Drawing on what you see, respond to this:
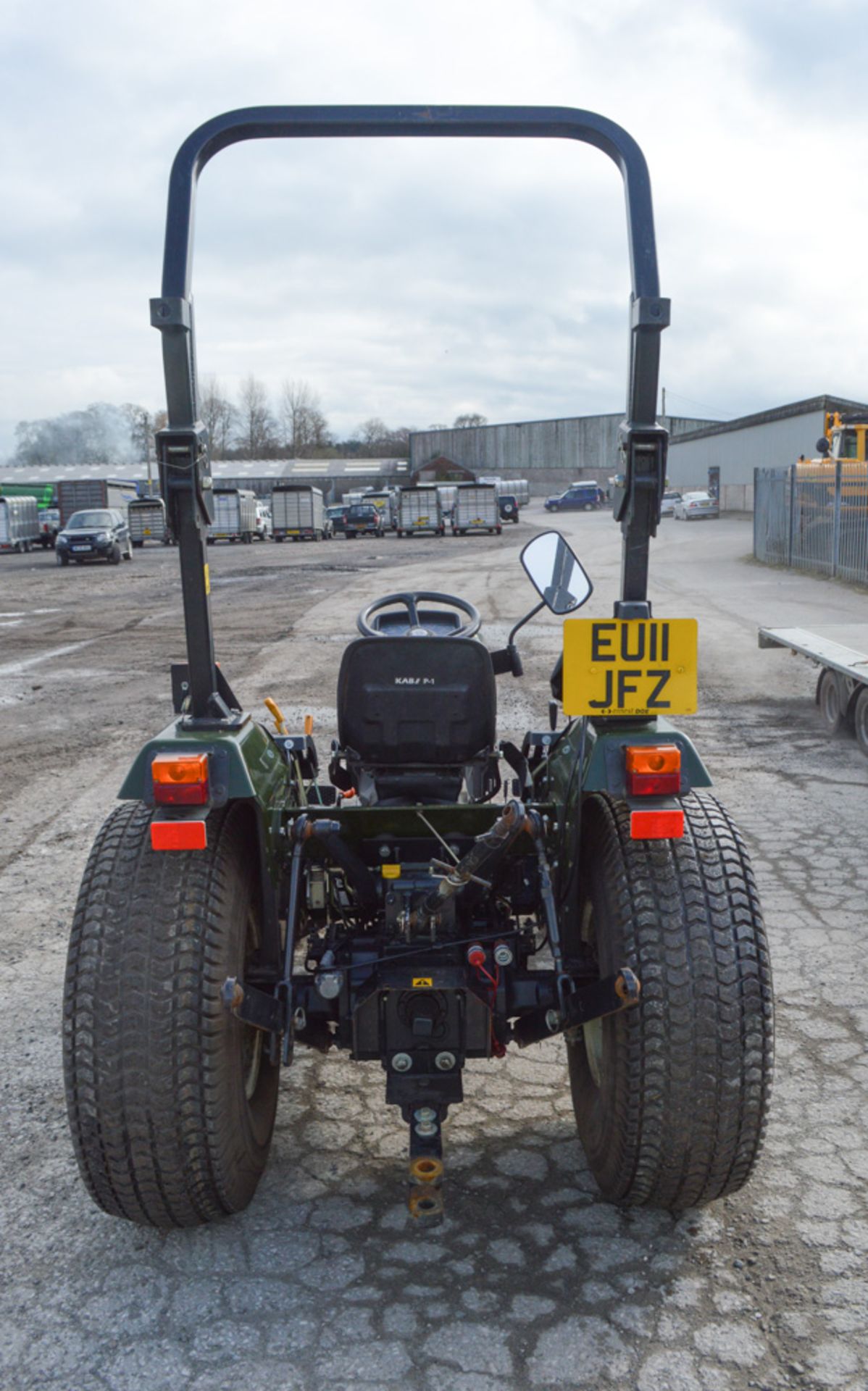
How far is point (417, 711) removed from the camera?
359 cm

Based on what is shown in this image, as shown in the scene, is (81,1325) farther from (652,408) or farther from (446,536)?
(446,536)

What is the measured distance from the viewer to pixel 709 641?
13703 millimetres

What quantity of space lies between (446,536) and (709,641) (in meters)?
32.1

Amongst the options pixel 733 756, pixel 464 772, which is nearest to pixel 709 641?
pixel 733 756

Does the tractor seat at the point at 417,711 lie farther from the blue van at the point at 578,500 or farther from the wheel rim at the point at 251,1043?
the blue van at the point at 578,500

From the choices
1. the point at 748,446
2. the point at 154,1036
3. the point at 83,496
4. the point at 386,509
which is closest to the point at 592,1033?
the point at 154,1036

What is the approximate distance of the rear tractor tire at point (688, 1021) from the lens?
8.85 feet

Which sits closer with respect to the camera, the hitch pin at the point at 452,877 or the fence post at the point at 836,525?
the hitch pin at the point at 452,877

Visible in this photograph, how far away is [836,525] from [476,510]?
83.4 ft

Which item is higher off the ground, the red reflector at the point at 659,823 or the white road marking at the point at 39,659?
the red reflector at the point at 659,823

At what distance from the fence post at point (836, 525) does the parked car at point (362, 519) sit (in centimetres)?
2881

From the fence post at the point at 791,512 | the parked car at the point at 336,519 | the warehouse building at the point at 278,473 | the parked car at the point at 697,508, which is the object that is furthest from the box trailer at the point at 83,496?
the fence post at the point at 791,512

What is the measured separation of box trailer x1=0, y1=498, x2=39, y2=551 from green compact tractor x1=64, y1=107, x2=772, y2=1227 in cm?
3922

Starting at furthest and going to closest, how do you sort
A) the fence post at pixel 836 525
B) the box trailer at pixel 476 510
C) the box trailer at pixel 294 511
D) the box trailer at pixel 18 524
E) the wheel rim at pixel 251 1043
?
the box trailer at pixel 294 511
the box trailer at pixel 476 510
the box trailer at pixel 18 524
the fence post at pixel 836 525
the wheel rim at pixel 251 1043
